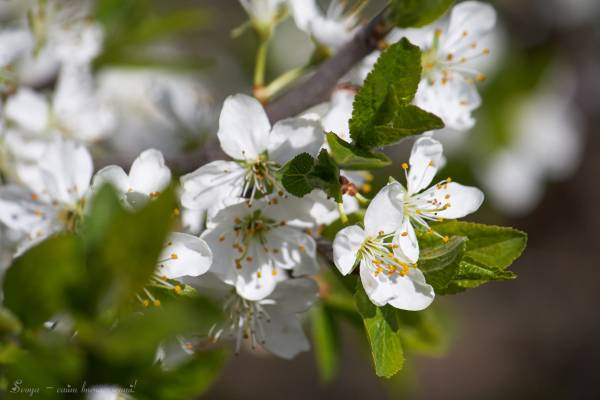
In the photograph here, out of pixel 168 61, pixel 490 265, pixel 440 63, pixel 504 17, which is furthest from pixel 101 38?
pixel 504 17

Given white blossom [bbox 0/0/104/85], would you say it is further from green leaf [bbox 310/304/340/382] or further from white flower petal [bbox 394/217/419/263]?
white flower petal [bbox 394/217/419/263]

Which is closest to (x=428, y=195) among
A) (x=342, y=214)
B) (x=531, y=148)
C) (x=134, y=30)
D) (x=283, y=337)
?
(x=342, y=214)

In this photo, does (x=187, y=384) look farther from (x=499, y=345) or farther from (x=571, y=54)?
(x=499, y=345)

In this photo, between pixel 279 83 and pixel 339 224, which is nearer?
pixel 339 224

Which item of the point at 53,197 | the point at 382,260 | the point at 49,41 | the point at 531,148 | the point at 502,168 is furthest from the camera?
Answer: the point at 531,148

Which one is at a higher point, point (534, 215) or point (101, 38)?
point (101, 38)

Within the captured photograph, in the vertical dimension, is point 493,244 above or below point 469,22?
below

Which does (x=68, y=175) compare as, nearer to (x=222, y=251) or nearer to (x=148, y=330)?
(x=222, y=251)
